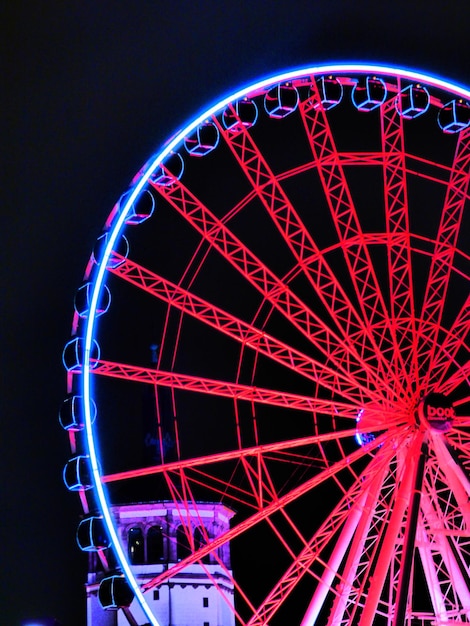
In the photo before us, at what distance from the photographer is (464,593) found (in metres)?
26.0

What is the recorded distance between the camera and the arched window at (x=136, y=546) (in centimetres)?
7700

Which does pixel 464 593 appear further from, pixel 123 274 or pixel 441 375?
pixel 123 274

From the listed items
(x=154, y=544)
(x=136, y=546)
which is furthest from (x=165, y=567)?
(x=136, y=546)

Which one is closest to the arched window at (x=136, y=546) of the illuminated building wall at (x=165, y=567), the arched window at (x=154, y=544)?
the illuminated building wall at (x=165, y=567)

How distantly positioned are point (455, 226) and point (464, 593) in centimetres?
806

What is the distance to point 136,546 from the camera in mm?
77250

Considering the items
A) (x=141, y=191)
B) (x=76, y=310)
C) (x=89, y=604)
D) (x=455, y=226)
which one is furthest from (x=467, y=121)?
(x=89, y=604)

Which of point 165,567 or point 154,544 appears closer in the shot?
point 165,567

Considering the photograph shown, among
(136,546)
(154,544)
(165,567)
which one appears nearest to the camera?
(165,567)

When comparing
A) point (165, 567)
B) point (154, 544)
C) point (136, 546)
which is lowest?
point (165, 567)

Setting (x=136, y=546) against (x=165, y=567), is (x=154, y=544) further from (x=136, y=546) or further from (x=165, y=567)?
(x=165, y=567)

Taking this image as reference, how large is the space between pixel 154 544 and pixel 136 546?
1.17 m

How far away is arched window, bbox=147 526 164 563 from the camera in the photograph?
77.3 metres

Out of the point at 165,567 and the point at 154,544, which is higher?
the point at 154,544
